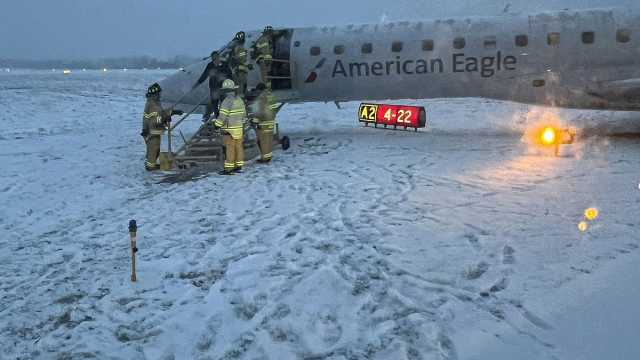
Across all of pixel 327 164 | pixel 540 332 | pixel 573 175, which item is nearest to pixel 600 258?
pixel 540 332

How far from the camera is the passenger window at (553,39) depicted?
50.7 ft

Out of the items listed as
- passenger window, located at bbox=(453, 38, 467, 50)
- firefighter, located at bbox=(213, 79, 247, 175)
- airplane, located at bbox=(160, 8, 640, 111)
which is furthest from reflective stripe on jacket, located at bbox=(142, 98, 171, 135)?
passenger window, located at bbox=(453, 38, 467, 50)

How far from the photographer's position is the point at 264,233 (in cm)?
787

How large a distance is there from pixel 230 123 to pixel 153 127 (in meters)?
2.67

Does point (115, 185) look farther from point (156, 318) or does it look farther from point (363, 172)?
point (156, 318)

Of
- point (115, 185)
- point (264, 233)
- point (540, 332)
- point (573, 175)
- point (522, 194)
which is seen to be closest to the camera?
point (540, 332)

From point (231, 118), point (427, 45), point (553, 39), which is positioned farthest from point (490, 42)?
point (231, 118)

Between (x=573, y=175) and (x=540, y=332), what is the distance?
7.00 m

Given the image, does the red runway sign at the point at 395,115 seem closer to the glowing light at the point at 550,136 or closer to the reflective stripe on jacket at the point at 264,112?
the glowing light at the point at 550,136

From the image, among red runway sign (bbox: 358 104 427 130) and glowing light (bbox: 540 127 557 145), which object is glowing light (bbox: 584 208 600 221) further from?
red runway sign (bbox: 358 104 427 130)

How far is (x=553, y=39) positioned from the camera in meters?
15.5

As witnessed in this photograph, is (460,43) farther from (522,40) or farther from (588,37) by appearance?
(588,37)

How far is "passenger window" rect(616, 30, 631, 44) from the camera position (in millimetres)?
14953

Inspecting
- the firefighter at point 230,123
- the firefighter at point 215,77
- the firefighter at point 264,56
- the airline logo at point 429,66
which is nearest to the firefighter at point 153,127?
the firefighter at point 230,123
